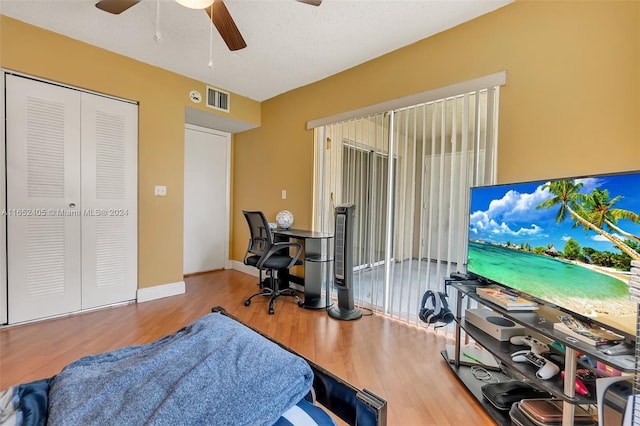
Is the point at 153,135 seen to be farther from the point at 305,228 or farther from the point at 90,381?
the point at 90,381

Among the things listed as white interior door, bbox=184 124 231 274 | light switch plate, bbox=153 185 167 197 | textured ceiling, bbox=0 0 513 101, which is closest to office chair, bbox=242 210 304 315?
light switch plate, bbox=153 185 167 197

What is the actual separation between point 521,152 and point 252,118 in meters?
3.31

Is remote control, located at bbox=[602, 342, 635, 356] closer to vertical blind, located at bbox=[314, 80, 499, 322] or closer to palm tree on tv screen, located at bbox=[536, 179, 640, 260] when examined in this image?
palm tree on tv screen, located at bbox=[536, 179, 640, 260]

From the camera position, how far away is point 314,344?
2135 mm

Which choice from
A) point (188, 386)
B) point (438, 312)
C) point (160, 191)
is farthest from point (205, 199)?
point (188, 386)

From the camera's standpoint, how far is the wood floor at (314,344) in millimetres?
1551

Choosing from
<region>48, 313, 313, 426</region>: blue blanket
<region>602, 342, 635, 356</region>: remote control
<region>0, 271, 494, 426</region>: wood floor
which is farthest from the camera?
<region>0, 271, 494, 426</region>: wood floor

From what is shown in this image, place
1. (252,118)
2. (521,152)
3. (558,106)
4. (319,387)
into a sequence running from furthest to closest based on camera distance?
(252,118), (521,152), (558,106), (319,387)

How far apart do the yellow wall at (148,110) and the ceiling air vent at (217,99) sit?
0.27 ft

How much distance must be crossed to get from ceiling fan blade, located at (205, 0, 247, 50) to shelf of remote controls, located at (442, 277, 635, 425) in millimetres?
2334

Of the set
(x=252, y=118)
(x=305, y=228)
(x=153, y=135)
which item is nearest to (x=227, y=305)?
(x=305, y=228)

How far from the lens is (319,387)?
952 mm

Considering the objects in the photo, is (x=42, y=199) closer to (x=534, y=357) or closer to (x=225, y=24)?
(x=225, y=24)

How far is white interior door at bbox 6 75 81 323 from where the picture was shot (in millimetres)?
2314
